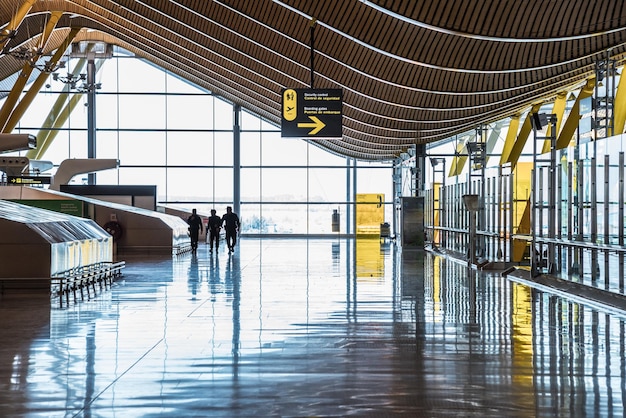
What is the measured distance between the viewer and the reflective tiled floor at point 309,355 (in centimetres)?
619

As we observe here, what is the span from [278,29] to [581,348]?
18.5 meters

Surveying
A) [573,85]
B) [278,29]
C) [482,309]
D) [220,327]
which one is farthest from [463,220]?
[220,327]

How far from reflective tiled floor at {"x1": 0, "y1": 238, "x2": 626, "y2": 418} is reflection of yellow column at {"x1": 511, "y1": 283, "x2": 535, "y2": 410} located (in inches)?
0.6

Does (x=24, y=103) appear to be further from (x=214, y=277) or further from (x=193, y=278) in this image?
(x=193, y=278)

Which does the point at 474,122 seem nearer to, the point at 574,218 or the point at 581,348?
the point at 574,218

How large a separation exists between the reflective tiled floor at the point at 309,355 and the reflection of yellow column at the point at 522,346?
0.02 meters


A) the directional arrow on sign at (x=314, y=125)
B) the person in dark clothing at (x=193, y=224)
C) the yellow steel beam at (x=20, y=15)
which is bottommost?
the person in dark clothing at (x=193, y=224)

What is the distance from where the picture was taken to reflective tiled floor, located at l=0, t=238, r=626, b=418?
6191 mm

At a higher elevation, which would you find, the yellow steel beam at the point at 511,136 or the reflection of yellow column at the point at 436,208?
the yellow steel beam at the point at 511,136

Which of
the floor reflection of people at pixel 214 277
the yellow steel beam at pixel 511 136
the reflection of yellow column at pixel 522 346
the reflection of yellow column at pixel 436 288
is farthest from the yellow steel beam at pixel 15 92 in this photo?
the reflection of yellow column at pixel 522 346

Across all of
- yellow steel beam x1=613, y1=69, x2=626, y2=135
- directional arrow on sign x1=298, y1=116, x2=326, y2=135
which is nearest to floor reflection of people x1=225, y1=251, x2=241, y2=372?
directional arrow on sign x1=298, y1=116, x2=326, y2=135

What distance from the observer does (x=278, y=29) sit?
25.8 m

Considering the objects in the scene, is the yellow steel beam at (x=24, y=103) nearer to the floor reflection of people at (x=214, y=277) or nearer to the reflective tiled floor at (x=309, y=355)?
the floor reflection of people at (x=214, y=277)

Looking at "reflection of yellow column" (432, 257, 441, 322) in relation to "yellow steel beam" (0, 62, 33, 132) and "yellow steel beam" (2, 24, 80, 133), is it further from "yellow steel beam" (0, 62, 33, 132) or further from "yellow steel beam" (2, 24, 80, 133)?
"yellow steel beam" (2, 24, 80, 133)
